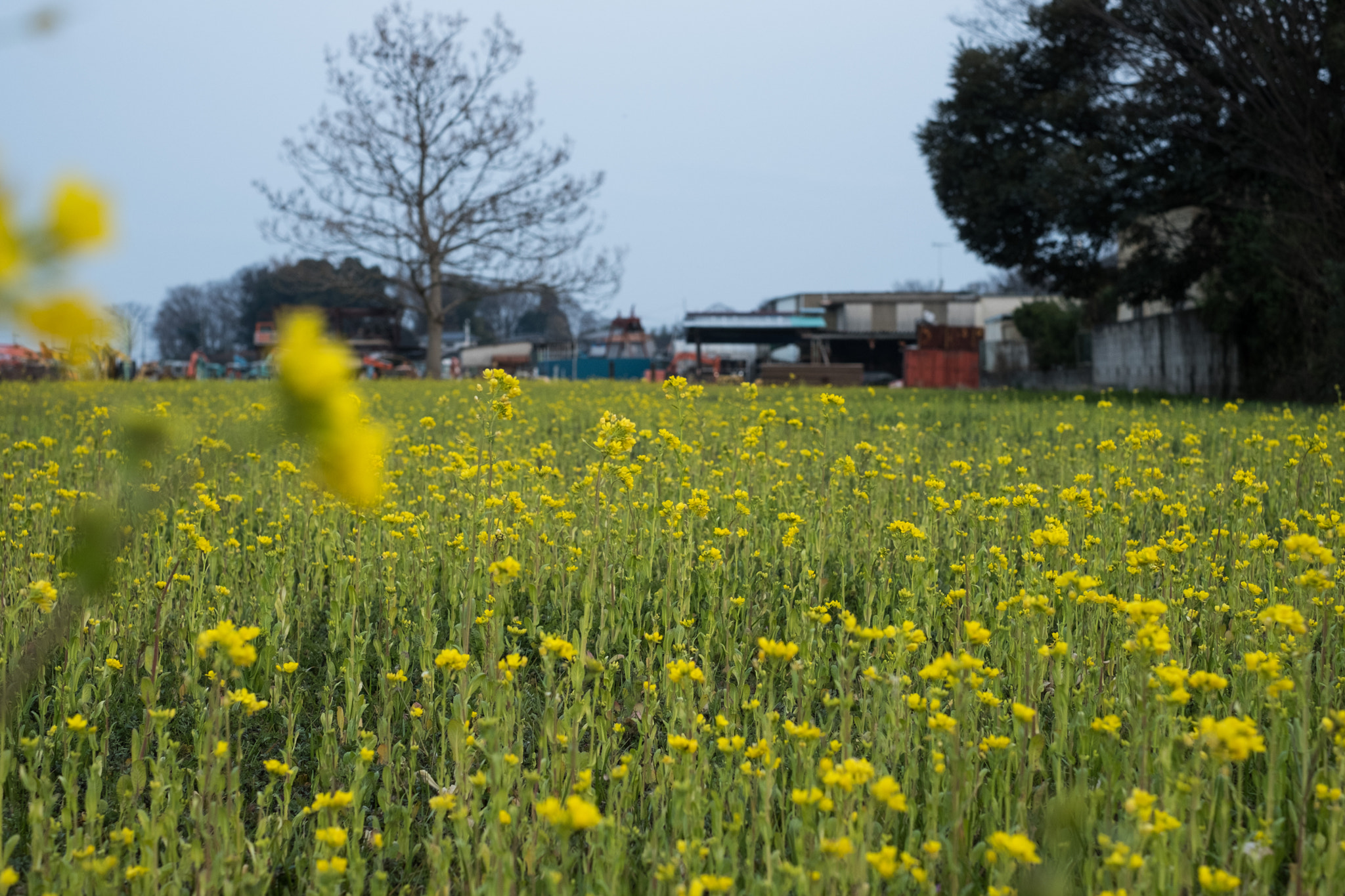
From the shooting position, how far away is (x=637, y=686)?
254 cm

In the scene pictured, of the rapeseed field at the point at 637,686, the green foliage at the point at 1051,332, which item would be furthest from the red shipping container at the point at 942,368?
the rapeseed field at the point at 637,686

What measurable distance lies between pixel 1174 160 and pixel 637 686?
46.4ft

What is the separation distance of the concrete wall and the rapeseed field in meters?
12.0

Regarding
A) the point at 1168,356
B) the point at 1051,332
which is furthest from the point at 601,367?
the point at 1168,356

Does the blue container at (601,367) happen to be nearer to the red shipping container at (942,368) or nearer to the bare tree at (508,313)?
the red shipping container at (942,368)

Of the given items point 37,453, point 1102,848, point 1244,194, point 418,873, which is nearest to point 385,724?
point 418,873

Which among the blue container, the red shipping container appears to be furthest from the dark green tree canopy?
the blue container

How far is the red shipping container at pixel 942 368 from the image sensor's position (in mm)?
25641

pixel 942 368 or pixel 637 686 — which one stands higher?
pixel 942 368

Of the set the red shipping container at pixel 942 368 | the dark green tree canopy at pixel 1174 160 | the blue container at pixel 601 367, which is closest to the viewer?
the dark green tree canopy at pixel 1174 160

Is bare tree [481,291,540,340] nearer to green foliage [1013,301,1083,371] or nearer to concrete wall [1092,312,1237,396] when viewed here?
green foliage [1013,301,1083,371]

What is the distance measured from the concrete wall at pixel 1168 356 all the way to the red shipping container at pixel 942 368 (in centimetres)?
483

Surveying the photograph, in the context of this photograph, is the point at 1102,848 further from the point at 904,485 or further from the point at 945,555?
the point at 904,485

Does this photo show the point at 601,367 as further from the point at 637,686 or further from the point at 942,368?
the point at 637,686
